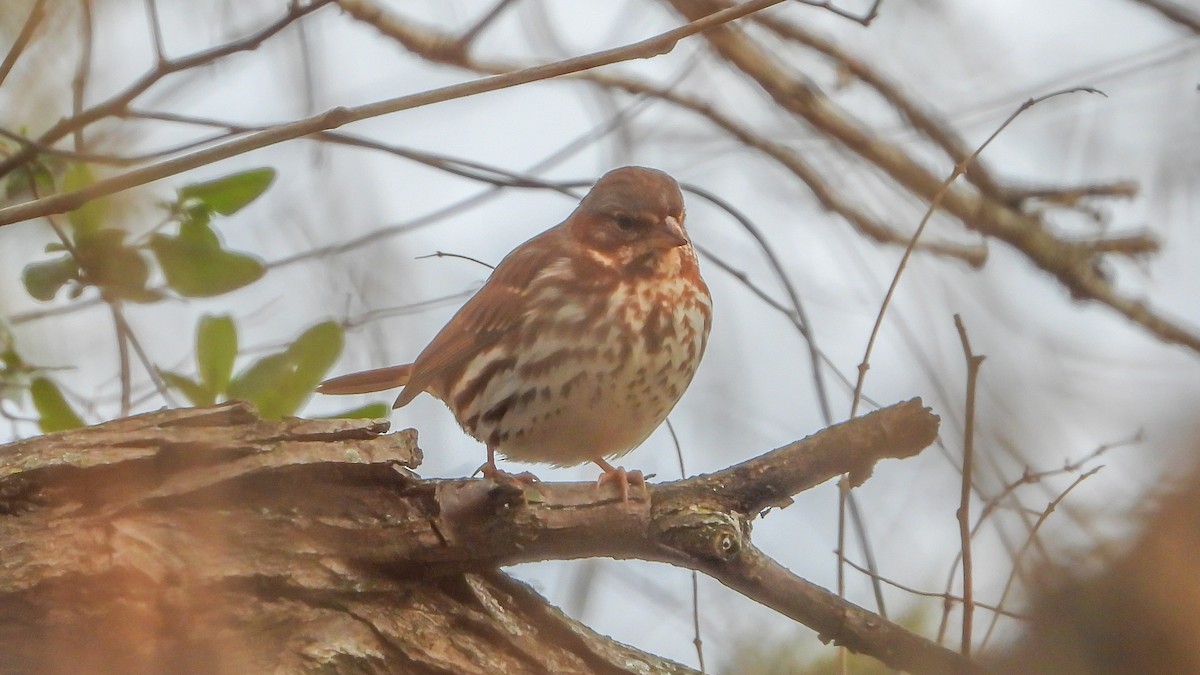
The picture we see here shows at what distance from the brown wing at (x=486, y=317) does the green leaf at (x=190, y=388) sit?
986 mm

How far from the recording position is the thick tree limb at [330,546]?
304cm

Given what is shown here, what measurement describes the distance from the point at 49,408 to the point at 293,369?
27.7 inches

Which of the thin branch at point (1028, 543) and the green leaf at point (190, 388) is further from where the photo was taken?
the green leaf at point (190, 388)

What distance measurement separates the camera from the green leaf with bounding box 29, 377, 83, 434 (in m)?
3.74

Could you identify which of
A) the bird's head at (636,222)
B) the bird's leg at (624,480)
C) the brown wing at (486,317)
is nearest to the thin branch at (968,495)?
the bird's leg at (624,480)

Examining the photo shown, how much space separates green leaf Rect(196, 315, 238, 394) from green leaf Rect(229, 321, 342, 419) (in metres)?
0.05

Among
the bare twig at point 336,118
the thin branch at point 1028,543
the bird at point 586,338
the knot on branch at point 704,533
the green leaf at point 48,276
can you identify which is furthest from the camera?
the bird at point 586,338

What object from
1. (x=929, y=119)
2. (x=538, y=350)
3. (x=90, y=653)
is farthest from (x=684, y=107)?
(x=90, y=653)

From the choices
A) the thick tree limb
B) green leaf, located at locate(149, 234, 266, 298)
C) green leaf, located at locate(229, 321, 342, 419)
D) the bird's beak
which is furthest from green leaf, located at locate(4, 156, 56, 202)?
the bird's beak

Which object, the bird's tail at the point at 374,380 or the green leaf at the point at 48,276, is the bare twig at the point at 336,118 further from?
the bird's tail at the point at 374,380

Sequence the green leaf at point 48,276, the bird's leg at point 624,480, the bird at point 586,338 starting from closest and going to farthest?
the bird's leg at point 624,480, the green leaf at point 48,276, the bird at point 586,338

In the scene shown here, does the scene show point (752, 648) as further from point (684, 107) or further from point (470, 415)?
point (684, 107)

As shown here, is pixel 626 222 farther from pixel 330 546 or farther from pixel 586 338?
pixel 330 546

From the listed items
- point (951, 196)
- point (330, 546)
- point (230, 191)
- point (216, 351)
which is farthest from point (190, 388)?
point (951, 196)
